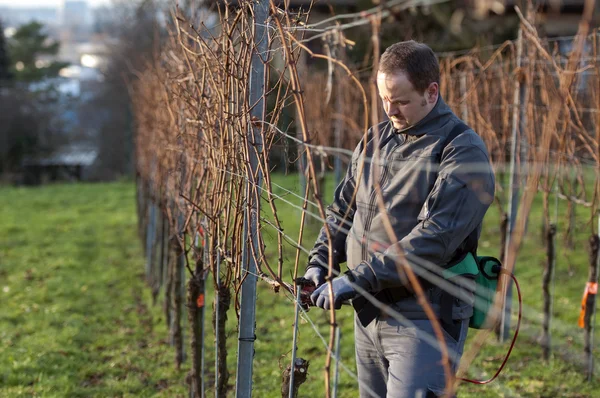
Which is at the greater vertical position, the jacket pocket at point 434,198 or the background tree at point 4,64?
the background tree at point 4,64

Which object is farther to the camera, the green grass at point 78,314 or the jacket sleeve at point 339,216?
the green grass at point 78,314

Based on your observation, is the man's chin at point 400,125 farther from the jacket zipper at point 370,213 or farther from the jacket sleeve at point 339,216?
the jacket sleeve at point 339,216

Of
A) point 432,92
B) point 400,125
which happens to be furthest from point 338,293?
point 432,92

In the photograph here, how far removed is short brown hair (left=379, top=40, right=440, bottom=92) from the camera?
2408 millimetres

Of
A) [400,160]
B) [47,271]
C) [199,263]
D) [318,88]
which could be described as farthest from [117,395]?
[318,88]

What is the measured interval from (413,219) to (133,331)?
486cm

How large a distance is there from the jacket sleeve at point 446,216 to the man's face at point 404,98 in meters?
0.16

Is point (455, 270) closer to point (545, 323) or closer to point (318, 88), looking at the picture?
point (545, 323)

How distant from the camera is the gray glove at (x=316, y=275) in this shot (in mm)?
2655

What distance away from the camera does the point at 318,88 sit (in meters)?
12.1

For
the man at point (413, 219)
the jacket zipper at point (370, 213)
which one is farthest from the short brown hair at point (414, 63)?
the jacket zipper at point (370, 213)

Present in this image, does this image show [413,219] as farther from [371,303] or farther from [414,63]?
[414,63]

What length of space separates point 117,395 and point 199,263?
4.46 feet

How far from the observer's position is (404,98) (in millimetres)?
2451
